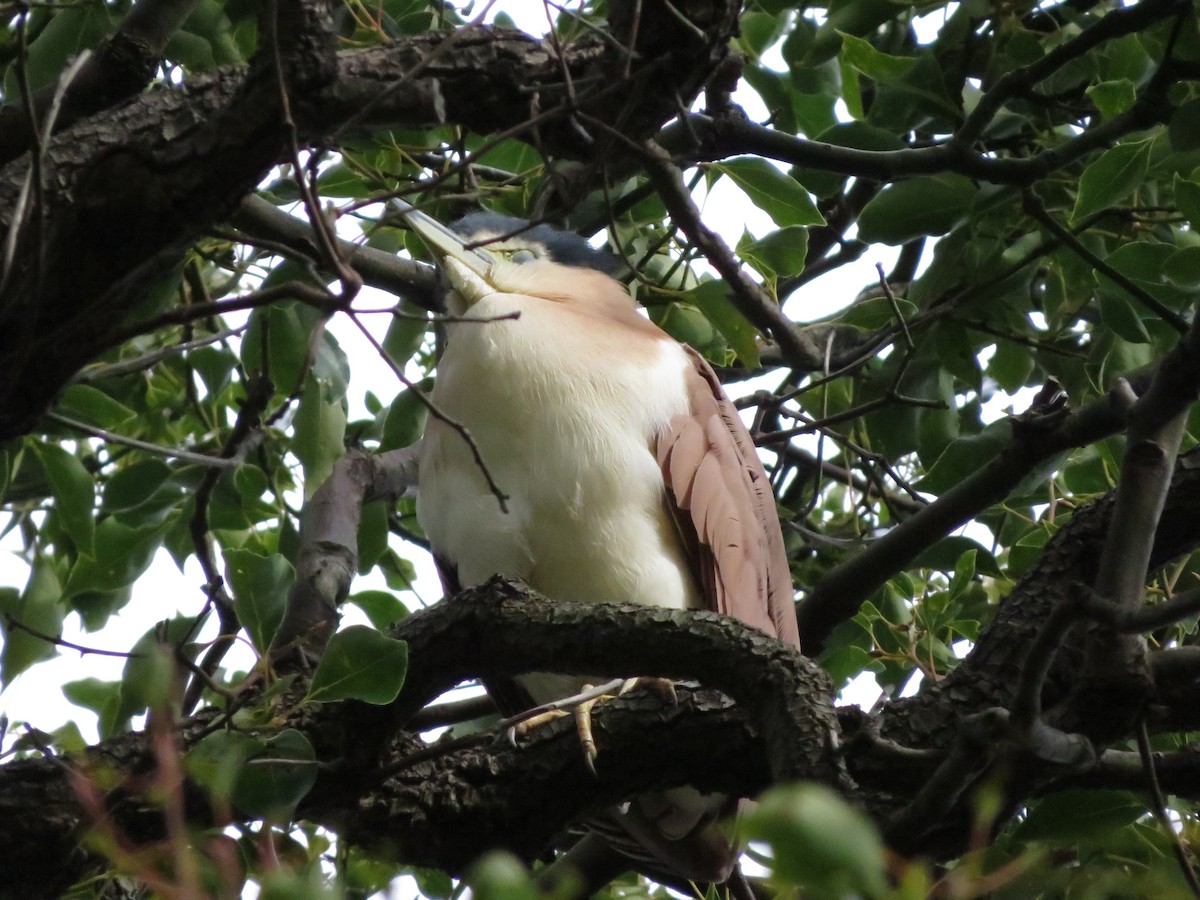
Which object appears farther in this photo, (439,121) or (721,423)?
(721,423)

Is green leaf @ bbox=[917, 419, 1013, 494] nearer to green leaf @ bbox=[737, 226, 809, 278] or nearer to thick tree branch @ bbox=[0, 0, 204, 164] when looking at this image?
green leaf @ bbox=[737, 226, 809, 278]

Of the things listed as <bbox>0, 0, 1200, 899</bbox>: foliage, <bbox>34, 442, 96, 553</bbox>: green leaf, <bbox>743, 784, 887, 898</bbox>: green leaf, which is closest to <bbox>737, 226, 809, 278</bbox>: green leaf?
<bbox>0, 0, 1200, 899</bbox>: foliage

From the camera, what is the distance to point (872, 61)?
9.29 ft

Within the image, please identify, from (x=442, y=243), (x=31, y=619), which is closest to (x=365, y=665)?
(x=31, y=619)

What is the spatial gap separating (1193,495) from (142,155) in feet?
5.74

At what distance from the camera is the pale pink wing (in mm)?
3045

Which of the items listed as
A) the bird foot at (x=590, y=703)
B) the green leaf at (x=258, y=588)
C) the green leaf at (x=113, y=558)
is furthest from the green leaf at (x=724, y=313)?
the green leaf at (x=113, y=558)

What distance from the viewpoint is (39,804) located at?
86.6 inches

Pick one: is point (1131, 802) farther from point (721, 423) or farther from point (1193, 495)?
point (721, 423)

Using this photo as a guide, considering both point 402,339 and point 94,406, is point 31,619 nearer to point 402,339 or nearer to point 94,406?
point 94,406

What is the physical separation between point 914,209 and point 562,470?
0.93 meters

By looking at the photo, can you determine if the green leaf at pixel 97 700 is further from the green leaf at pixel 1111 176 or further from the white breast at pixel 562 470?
the green leaf at pixel 1111 176

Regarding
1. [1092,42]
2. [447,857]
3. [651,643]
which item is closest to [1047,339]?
[1092,42]

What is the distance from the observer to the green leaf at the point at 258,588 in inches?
86.0
